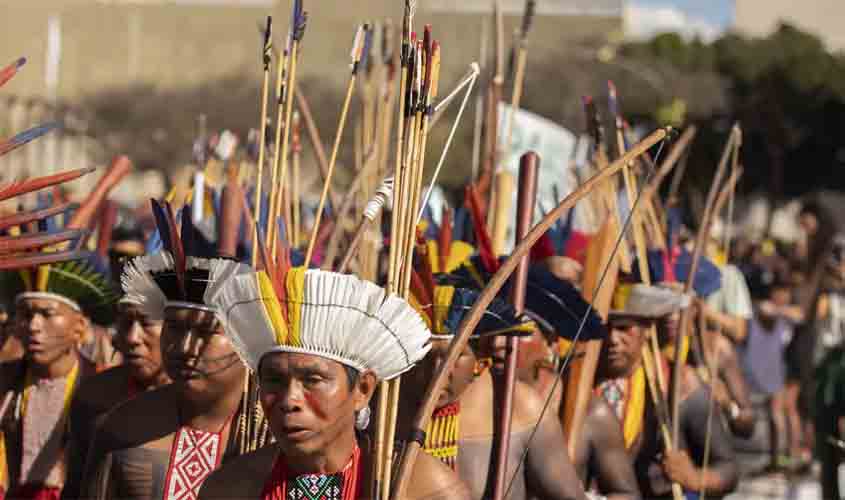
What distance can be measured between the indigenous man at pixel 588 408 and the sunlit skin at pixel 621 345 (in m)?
0.20

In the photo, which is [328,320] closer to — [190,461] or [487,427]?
[190,461]

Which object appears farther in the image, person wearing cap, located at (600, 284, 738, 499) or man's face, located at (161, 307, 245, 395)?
person wearing cap, located at (600, 284, 738, 499)

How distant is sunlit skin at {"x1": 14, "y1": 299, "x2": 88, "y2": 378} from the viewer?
6.23m

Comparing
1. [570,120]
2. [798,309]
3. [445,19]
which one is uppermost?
[445,19]

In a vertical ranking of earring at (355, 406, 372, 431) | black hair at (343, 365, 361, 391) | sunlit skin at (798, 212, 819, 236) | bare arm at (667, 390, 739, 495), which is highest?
sunlit skin at (798, 212, 819, 236)

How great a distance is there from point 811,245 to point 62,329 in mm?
8654

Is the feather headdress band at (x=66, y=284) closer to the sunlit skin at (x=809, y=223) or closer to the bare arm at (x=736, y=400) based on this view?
the bare arm at (x=736, y=400)

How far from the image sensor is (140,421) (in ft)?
16.0

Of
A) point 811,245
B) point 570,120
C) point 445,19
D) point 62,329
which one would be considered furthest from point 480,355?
point 445,19

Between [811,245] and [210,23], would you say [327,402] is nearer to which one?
[811,245]

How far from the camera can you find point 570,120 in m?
36.6

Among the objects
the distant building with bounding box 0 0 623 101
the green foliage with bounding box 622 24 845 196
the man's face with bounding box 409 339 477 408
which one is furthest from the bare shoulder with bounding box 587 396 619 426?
the distant building with bounding box 0 0 623 101

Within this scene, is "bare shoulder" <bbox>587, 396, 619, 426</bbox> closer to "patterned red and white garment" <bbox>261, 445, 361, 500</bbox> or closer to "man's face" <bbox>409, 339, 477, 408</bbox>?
"man's face" <bbox>409, 339, 477, 408</bbox>

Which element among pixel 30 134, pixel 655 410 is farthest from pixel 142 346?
pixel 655 410
